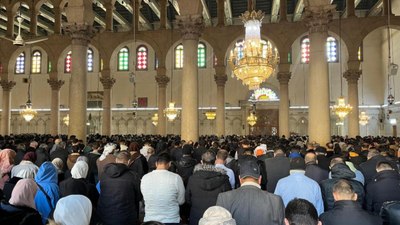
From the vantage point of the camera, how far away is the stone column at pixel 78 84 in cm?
1434

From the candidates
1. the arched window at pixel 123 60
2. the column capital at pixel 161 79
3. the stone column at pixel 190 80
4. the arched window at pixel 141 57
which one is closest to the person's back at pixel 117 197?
the stone column at pixel 190 80

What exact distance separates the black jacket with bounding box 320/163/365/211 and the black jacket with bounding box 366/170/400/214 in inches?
7.8

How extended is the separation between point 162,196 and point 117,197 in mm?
617

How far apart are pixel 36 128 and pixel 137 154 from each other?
3223 centimetres

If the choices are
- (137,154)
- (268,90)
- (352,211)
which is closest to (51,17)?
(268,90)

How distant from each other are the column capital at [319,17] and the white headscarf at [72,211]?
1147 centimetres

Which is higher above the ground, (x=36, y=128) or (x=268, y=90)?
(x=268, y=90)

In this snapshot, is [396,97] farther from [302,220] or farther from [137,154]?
[302,220]

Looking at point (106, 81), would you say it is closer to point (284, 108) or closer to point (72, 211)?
point (284, 108)

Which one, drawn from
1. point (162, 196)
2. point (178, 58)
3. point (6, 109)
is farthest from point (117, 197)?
point (178, 58)

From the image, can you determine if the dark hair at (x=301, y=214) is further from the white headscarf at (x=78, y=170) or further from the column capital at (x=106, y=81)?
the column capital at (x=106, y=81)

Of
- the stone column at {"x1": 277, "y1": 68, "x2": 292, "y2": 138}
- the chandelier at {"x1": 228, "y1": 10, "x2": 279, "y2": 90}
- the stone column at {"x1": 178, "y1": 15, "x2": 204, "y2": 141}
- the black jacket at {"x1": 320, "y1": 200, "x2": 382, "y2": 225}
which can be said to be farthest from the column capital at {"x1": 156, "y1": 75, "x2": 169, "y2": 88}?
the black jacket at {"x1": 320, "y1": 200, "x2": 382, "y2": 225}

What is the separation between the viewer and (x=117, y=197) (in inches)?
175

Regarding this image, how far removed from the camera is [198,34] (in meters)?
13.8
